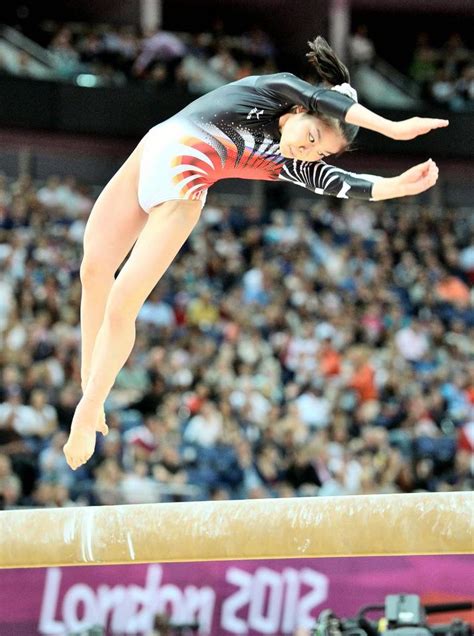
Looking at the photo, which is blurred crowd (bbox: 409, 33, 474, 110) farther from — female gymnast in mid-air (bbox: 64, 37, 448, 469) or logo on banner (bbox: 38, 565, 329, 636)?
female gymnast in mid-air (bbox: 64, 37, 448, 469)

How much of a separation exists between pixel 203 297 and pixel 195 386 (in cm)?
179

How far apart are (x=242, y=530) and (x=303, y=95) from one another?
6.19 ft

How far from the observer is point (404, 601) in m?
4.60

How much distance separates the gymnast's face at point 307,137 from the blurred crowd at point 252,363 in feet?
17.8

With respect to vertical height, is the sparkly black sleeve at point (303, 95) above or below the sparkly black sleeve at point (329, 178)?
above

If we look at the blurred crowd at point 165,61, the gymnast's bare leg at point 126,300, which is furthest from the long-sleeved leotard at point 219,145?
the blurred crowd at point 165,61

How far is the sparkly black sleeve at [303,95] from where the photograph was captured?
4148mm

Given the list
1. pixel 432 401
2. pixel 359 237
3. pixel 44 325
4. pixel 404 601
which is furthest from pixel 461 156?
pixel 404 601

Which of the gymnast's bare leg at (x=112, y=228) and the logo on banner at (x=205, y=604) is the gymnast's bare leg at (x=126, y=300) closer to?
the gymnast's bare leg at (x=112, y=228)

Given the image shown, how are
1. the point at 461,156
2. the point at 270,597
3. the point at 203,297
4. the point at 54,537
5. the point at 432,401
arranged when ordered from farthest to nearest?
1. the point at 461,156
2. the point at 203,297
3. the point at 432,401
4. the point at 270,597
5. the point at 54,537

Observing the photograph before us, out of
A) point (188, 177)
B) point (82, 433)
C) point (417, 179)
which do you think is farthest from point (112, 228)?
point (417, 179)

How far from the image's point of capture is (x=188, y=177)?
184 inches

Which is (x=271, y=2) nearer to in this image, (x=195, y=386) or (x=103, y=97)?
(x=103, y=97)

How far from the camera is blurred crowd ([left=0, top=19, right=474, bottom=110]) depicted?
14938 millimetres
